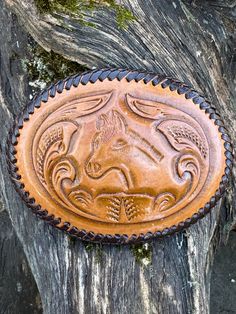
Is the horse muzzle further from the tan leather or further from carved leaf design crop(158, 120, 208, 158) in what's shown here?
carved leaf design crop(158, 120, 208, 158)

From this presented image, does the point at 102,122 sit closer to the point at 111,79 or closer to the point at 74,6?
the point at 111,79

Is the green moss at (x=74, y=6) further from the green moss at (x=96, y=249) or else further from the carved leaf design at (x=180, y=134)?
the green moss at (x=96, y=249)

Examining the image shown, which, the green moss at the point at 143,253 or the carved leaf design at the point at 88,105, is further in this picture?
the green moss at the point at 143,253

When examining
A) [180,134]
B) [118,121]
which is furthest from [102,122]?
[180,134]

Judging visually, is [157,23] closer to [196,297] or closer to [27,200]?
[27,200]

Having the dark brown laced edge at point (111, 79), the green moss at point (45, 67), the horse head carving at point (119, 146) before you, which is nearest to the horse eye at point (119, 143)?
the horse head carving at point (119, 146)

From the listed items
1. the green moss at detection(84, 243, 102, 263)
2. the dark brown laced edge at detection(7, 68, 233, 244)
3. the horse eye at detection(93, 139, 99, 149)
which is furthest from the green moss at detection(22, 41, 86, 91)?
the green moss at detection(84, 243, 102, 263)

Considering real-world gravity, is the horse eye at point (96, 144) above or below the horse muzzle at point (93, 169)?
above
